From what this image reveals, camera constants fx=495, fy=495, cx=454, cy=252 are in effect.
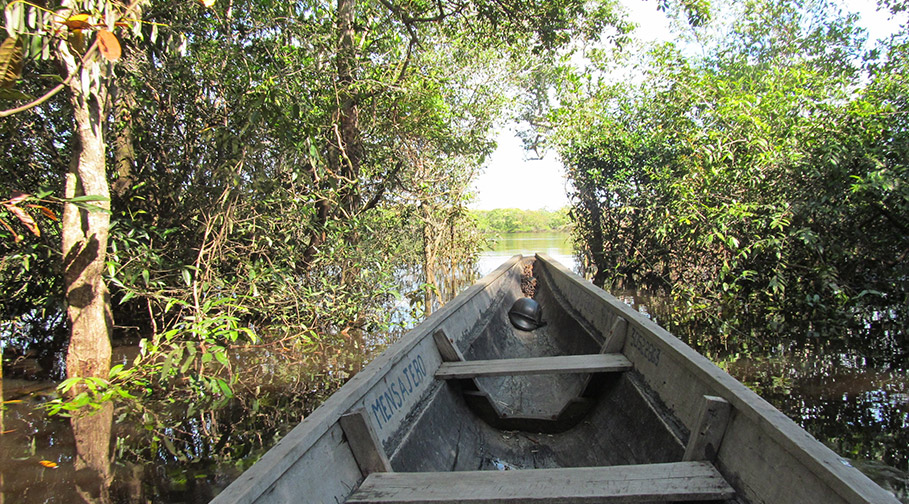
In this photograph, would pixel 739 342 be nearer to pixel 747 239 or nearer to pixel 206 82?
pixel 747 239

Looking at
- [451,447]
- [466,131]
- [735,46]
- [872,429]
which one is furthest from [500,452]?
[735,46]

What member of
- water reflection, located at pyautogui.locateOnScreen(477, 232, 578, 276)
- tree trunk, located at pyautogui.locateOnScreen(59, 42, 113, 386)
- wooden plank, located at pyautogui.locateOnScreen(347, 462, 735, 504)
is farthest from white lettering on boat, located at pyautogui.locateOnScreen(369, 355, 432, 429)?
water reflection, located at pyautogui.locateOnScreen(477, 232, 578, 276)

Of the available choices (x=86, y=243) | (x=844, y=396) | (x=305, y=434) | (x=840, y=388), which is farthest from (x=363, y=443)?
(x=840, y=388)

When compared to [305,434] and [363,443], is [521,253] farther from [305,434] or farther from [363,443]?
[305,434]

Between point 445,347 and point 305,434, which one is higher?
point 305,434

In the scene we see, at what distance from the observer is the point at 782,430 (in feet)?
4.29

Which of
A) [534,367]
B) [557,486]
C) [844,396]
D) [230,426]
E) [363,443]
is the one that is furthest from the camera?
[844,396]

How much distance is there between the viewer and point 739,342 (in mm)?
4812

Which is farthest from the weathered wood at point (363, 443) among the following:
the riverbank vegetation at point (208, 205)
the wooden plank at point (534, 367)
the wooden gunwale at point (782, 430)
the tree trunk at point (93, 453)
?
the riverbank vegetation at point (208, 205)

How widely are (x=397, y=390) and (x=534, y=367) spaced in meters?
0.76

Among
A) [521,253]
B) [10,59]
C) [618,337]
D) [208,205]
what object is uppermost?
[10,59]

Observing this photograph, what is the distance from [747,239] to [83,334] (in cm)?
582

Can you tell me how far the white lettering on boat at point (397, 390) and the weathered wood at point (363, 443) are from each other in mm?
196

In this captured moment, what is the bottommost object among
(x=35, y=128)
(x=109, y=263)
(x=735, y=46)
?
(x=109, y=263)
